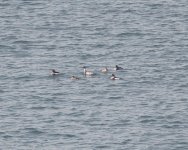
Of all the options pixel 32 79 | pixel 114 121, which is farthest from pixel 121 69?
pixel 114 121

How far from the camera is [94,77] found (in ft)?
368

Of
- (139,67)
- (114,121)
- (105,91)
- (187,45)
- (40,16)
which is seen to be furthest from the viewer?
(40,16)

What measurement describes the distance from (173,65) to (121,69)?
534cm

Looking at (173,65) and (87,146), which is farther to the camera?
(173,65)

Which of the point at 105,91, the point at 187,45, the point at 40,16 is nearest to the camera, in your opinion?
the point at 105,91

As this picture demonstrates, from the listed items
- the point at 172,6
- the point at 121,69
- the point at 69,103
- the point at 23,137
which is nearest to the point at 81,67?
the point at 121,69

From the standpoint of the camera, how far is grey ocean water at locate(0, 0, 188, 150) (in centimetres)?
9456

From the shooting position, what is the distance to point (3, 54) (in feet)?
392

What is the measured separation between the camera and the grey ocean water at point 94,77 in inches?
3723

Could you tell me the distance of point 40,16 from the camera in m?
138

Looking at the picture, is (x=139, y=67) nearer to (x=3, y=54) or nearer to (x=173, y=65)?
(x=173, y=65)

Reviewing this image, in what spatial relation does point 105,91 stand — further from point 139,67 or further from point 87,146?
point 87,146

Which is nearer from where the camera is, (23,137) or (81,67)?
(23,137)

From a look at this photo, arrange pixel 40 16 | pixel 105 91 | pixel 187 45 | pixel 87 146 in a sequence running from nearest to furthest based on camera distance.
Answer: pixel 87 146, pixel 105 91, pixel 187 45, pixel 40 16
